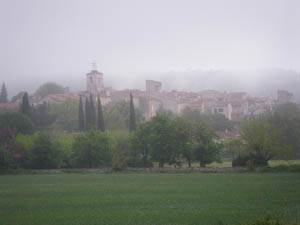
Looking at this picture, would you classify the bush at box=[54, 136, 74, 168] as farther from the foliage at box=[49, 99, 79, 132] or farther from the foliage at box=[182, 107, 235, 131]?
the foliage at box=[182, 107, 235, 131]

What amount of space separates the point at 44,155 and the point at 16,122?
18.3m

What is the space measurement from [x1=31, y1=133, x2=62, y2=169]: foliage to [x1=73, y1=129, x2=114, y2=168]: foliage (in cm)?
301

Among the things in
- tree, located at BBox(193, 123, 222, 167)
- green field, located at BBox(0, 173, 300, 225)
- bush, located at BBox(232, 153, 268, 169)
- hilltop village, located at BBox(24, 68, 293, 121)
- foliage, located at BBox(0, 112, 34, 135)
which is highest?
hilltop village, located at BBox(24, 68, 293, 121)

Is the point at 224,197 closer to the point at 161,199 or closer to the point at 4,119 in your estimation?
the point at 161,199

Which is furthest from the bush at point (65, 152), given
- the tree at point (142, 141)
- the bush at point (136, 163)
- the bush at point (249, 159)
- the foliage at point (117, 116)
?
the foliage at point (117, 116)

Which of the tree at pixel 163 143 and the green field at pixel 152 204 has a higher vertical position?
the tree at pixel 163 143

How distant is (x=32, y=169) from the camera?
4422cm

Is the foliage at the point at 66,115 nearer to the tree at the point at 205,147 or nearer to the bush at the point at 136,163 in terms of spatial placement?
the bush at the point at 136,163

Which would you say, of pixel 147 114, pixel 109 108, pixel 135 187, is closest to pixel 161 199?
pixel 135 187

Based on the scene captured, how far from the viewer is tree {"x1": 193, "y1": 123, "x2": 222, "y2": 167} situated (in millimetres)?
43094

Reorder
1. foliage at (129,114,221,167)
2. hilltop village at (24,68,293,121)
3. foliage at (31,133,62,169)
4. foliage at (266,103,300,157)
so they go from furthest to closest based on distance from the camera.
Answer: hilltop village at (24,68,293,121), foliage at (266,103,300,157), foliage at (31,133,62,169), foliage at (129,114,221,167)

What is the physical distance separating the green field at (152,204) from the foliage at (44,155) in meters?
20.1

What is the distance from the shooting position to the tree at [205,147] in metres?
43.1

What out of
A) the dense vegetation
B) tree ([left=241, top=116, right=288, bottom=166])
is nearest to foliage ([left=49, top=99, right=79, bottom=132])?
the dense vegetation
